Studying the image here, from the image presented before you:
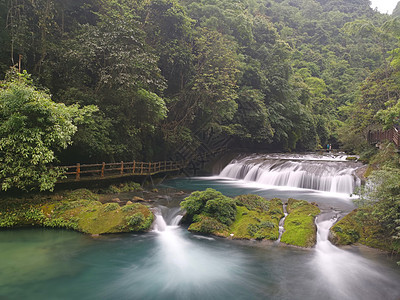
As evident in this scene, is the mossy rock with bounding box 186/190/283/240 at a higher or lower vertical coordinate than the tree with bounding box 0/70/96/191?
lower

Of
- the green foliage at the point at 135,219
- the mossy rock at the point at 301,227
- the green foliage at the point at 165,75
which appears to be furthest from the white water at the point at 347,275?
the green foliage at the point at 165,75

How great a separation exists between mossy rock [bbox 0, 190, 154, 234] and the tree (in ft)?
3.32

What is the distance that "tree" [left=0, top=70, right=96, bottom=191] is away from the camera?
27.3 ft

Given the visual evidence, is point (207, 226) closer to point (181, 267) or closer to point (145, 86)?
point (181, 267)

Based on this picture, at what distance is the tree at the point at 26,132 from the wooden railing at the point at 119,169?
206cm

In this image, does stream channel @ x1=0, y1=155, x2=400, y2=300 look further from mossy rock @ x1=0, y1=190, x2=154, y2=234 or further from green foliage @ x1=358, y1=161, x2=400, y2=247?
green foliage @ x1=358, y1=161, x2=400, y2=247

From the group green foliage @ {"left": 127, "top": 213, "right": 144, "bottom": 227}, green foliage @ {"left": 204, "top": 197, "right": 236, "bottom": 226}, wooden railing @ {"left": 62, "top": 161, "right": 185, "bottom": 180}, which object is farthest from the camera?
wooden railing @ {"left": 62, "top": 161, "right": 185, "bottom": 180}

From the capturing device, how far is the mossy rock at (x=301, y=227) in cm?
782

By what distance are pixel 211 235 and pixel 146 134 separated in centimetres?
1095

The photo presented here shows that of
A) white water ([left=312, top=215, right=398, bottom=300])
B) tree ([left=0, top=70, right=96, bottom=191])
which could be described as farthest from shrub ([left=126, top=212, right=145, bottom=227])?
white water ([left=312, top=215, right=398, bottom=300])

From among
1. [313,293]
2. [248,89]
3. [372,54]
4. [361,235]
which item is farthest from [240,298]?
[372,54]

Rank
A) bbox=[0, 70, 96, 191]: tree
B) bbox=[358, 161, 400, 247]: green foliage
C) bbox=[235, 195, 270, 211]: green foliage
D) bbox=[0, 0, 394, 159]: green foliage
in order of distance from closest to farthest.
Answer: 1. bbox=[358, 161, 400, 247]: green foliage
2. bbox=[0, 70, 96, 191]: tree
3. bbox=[235, 195, 270, 211]: green foliage
4. bbox=[0, 0, 394, 159]: green foliage

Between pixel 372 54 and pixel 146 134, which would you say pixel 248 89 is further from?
pixel 372 54

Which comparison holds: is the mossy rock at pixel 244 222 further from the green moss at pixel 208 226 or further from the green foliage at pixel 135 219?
the green foliage at pixel 135 219
